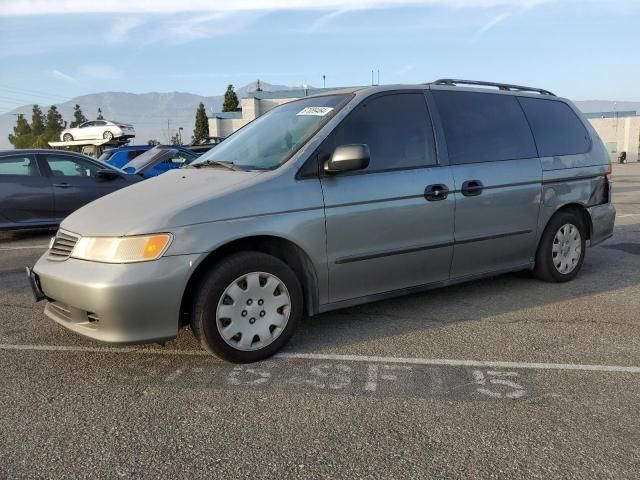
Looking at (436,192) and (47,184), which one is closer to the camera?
(436,192)

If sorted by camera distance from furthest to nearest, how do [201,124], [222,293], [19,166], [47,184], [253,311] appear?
[201,124]
[47,184]
[19,166]
[253,311]
[222,293]

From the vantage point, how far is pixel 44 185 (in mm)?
8648

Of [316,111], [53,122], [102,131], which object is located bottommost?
[316,111]

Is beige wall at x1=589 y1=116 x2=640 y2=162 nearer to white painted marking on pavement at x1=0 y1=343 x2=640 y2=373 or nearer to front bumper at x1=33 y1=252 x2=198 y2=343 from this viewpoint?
white painted marking on pavement at x1=0 y1=343 x2=640 y2=373

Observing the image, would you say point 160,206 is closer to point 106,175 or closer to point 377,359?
point 377,359

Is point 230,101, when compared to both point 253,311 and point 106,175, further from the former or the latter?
point 253,311

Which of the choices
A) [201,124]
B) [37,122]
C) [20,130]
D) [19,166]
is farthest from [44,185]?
[37,122]

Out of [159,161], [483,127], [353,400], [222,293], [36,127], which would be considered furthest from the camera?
[36,127]

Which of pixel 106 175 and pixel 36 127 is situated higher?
pixel 36 127

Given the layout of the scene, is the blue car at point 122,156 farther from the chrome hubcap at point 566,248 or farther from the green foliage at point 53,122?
the green foliage at point 53,122

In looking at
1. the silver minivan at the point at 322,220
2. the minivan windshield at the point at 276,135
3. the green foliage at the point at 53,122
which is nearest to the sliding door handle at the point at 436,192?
the silver minivan at the point at 322,220

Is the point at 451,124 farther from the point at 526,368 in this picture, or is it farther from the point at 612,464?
the point at 612,464

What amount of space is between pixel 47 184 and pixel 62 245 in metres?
5.73

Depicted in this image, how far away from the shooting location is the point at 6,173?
8.43 metres
